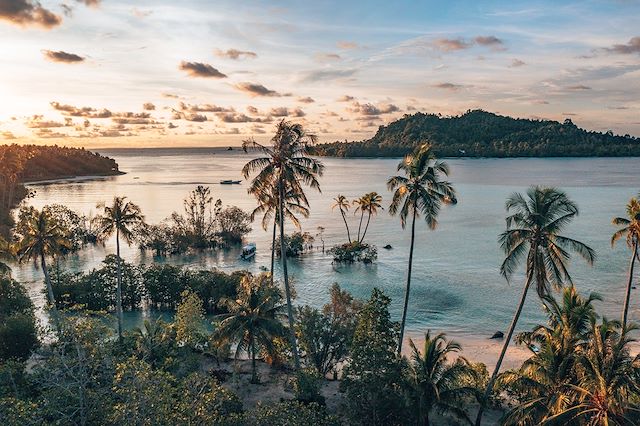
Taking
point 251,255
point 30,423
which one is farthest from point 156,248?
point 30,423

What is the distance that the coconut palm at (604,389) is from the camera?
17547 mm

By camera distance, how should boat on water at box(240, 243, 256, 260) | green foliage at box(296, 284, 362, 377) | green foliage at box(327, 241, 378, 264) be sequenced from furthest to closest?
1. boat on water at box(240, 243, 256, 260)
2. green foliage at box(327, 241, 378, 264)
3. green foliage at box(296, 284, 362, 377)

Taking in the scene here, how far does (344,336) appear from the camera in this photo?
112 feet

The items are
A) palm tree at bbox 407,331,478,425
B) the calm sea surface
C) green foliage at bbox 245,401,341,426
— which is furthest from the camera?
the calm sea surface

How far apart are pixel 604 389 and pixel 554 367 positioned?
14.4 feet

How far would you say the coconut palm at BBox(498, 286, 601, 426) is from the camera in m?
21.6

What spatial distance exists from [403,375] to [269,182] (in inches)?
536

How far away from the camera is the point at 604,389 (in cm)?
1786

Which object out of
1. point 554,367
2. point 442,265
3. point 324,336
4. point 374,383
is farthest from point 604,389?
point 442,265

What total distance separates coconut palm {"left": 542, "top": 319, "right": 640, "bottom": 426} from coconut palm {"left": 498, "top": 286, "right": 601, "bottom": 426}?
3.66 ft

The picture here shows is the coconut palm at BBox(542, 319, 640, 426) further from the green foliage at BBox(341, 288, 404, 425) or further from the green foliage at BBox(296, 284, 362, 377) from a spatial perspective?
the green foliage at BBox(296, 284, 362, 377)

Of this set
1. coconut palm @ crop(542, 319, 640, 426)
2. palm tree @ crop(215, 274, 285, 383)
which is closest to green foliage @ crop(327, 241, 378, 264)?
palm tree @ crop(215, 274, 285, 383)

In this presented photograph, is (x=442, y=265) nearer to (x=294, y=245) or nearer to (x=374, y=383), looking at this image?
(x=294, y=245)

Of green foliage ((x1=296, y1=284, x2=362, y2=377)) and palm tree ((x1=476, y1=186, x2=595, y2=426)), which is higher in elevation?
palm tree ((x1=476, y1=186, x2=595, y2=426))
